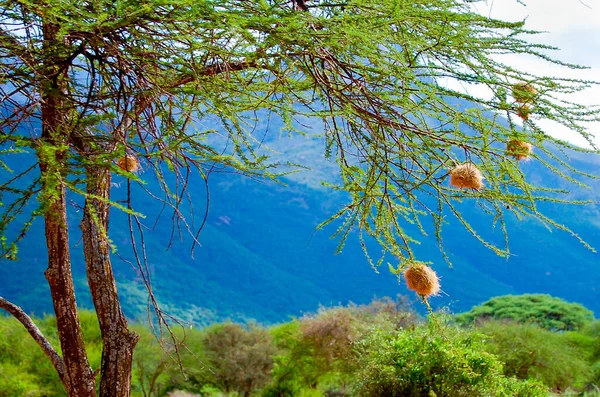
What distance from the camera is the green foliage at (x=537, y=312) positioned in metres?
20.5

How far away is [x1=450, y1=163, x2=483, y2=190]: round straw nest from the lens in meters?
2.34

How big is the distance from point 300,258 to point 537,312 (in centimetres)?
1851

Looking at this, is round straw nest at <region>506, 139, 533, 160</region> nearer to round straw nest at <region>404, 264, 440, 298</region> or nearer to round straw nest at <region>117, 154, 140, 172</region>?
round straw nest at <region>404, 264, 440, 298</region>

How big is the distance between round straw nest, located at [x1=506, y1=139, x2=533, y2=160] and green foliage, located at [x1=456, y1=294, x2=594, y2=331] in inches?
706

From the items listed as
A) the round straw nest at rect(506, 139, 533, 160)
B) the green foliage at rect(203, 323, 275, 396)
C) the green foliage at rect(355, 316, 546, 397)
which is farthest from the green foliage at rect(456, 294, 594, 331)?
the round straw nest at rect(506, 139, 533, 160)

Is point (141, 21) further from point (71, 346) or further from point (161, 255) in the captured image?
point (161, 255)

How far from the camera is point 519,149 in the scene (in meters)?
2.52

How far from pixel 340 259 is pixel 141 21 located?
35.8m

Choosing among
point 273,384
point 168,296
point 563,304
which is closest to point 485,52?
point 273,384

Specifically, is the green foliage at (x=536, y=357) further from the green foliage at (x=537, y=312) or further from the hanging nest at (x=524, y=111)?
the hanging nest at (x=524, y=111)

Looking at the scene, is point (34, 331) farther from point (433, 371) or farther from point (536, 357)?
point (536, 357)

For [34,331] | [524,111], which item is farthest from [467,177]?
[34,331]

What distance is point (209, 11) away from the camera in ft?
6.79

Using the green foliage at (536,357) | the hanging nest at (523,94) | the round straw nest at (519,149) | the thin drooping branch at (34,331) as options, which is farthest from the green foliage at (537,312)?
the hanging nest at (523,94)
